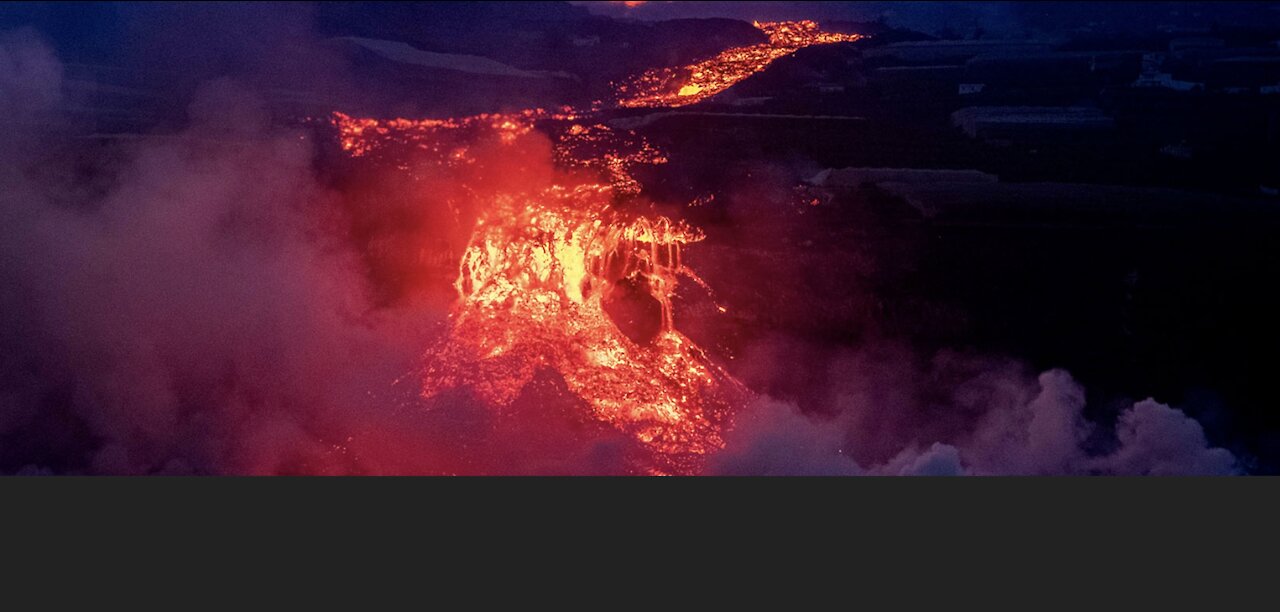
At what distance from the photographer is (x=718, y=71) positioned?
3.54 m

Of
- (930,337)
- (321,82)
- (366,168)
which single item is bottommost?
(930,337)

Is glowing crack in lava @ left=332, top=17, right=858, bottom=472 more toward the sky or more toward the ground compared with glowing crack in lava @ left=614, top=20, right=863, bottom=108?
more toward the ground

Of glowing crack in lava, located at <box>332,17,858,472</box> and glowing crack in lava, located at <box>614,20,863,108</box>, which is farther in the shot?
glowing crack in lava, located at <box>614,20,863,108</box>

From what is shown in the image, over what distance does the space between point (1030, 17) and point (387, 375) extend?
3.04 m

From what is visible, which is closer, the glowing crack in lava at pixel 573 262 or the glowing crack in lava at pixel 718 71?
the glowing crack in lava at pixel 573 262

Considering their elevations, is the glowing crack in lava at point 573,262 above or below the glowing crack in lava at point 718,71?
below

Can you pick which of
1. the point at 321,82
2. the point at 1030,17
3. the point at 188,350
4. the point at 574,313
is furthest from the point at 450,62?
the point at 1030,17

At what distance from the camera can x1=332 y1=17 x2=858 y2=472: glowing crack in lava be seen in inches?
126

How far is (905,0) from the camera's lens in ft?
12.3

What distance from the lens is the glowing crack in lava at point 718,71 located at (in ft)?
11.5

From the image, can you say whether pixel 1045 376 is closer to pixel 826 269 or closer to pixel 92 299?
pixel 826 269

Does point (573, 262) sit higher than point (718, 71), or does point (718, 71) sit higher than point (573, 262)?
point (718, 71)

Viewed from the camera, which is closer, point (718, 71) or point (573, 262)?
point (573, 262)

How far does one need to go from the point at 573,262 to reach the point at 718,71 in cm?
98
